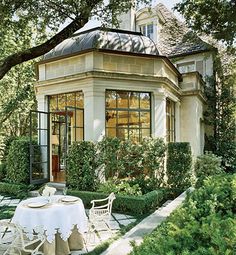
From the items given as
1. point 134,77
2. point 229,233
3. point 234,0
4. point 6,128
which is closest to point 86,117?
point 134,77

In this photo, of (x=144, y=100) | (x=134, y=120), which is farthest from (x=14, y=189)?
(x=144, y=100)

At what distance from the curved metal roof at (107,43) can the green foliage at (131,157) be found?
12.3ft

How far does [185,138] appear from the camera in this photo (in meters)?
14.9

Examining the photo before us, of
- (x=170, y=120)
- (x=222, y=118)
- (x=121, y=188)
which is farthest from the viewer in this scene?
(x=222, y=118)

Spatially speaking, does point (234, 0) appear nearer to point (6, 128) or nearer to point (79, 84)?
point (79, 84)

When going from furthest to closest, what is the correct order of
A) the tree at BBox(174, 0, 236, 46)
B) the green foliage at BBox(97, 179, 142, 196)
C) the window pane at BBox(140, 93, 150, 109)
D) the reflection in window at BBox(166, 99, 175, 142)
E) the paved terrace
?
the reflection in window at BBox(166, 99, 175, 142) → the window pane at BBox(140, 93, 150, 109) → the tree at BBox(174, 0, 236, 46) → the green foliage at BBox(97, 179, 142, 196) → the paved terrace

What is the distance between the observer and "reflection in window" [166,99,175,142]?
516 inches

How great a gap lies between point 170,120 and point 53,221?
9390 mm

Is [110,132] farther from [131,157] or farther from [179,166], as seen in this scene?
[179,166]

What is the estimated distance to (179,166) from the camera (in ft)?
34.1

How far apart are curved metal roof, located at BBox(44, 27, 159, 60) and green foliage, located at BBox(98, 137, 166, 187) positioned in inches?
148

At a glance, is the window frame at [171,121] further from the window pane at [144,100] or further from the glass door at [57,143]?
the glass door at [57,143]

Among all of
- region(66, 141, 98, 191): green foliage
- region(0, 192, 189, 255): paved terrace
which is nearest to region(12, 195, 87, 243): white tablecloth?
region(0, 192, 189, 255): paved terrace

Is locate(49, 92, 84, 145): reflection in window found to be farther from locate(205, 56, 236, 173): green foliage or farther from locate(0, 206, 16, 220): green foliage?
locate(205, 56, 236, 173): green foliage
